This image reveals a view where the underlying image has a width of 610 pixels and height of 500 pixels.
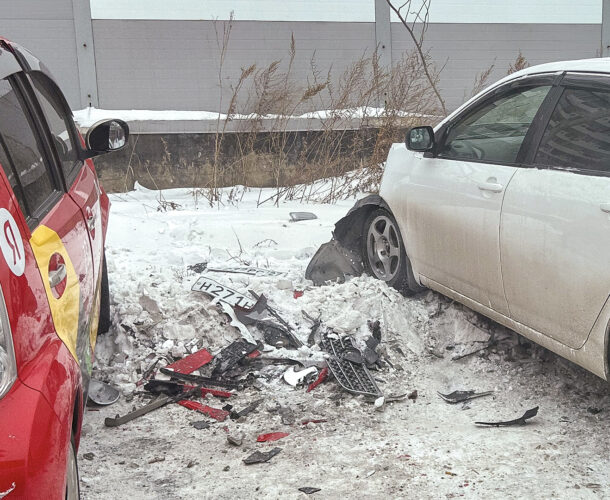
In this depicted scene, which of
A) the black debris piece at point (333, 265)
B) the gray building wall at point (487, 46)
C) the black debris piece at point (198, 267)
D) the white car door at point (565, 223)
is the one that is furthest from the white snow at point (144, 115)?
the white car door at point (565, 223)

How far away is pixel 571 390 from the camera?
4359mm

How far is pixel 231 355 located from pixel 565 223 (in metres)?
2.32

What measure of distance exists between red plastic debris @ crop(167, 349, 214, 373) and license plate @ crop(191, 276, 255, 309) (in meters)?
0.52

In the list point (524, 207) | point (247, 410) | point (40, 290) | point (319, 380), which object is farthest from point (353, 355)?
point (40, 290)

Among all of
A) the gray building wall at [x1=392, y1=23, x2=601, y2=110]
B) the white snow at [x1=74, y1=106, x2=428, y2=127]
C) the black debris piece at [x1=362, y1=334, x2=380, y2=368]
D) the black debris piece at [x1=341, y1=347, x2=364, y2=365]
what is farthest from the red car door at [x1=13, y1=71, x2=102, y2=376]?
the gray building wall at [x1=392, y1=23, x2=601, y2=110]

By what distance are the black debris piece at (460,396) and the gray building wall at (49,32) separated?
33.3 feet

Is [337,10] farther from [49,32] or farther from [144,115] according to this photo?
[49,32]

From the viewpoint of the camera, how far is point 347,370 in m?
4.73

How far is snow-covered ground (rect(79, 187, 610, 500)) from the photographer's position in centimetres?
343

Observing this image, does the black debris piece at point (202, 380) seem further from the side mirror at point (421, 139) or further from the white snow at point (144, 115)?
the white snow at point (144, 115)

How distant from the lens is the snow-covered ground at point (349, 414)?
3428 mm

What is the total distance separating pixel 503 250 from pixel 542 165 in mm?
509

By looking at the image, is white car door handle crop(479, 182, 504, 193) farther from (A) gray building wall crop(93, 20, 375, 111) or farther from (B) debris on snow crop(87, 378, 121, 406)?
(A) gray building wall crop(93, 20, 375, 111)

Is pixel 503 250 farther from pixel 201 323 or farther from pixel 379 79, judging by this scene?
pixel 379 79
